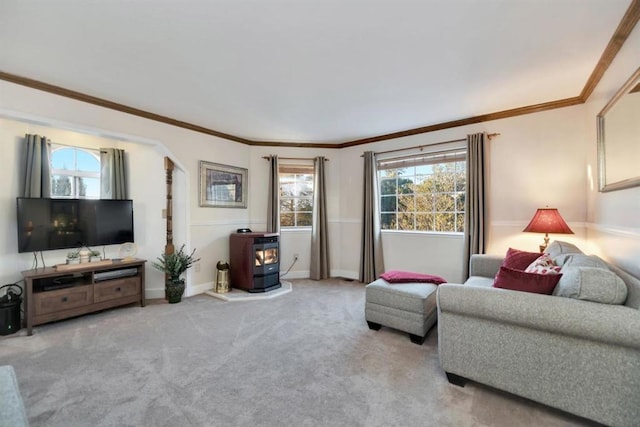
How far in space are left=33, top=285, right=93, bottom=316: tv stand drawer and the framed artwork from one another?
1711 mm

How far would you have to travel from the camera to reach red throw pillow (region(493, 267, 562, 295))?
1.73 m

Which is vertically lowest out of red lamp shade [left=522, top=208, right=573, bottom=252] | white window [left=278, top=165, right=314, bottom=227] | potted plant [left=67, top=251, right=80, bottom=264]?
potted plant [left=67, top=251, right=80, bottom=264]

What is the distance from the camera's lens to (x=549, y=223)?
2.94 m

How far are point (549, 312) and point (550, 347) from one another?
0.21m

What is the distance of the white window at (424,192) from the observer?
4.00 metres

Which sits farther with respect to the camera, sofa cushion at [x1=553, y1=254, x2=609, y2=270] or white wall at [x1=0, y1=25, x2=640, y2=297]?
white wall at [x1=0, y1=25, x2=640, y2=297]

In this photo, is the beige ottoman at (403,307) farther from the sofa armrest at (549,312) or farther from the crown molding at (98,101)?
the crown molding at (98,101)

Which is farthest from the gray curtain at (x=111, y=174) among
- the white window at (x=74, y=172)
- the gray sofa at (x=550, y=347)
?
the gray sofa at (x=550, y=347)

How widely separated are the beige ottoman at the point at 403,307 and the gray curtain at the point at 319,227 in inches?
83.6

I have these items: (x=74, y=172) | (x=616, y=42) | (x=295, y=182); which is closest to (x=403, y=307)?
(x=616, y=42)

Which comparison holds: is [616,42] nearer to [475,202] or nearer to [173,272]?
[475,202]

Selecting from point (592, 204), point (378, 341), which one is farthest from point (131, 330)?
point (592, 204)

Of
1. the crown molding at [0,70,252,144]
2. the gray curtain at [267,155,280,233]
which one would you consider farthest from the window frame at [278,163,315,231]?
the crown molding at [0,70,252,144]

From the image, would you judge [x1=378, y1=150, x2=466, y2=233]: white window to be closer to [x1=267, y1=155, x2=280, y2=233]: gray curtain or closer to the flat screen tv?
[x1=267, y1=155, x2=280, y2=233]: gray curtain
